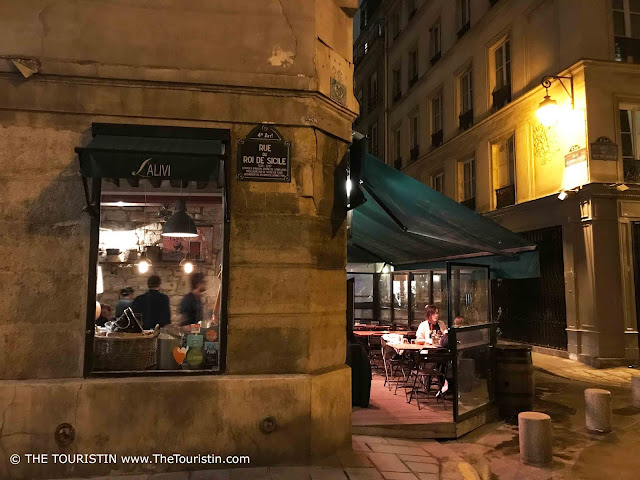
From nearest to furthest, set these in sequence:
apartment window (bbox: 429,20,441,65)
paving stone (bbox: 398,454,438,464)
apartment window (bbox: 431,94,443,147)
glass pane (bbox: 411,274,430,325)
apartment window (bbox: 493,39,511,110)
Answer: paving stone (bbox: 398,454,438,464), glass pane (bbox: 411,274,430,325), apartment window (bbox: 493,39,511,110), apartment window (bbox: 431,94,443,147), apartment window (bbox: 429,20,441,65)

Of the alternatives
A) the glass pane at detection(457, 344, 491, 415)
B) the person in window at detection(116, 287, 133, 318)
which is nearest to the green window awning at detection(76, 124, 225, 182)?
the person in window at detection(116, 287, 133, 318)

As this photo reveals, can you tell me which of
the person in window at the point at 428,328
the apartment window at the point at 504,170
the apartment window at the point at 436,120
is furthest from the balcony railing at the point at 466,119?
the person in window at the point at 428,328

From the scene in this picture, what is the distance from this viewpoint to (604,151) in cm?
1285

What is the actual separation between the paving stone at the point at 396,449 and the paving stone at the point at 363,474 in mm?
674

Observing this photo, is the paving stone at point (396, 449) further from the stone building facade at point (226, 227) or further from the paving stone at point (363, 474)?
the paving stone at point (363, 474)

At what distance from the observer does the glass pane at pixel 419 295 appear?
13445 millimetres

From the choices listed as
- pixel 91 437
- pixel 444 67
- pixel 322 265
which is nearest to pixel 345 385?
pixel 322 265

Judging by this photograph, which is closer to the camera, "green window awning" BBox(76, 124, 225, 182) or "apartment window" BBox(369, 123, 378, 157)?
"green window awning" BBox(76, 124, 225, 182)

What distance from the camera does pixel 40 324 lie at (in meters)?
4.90

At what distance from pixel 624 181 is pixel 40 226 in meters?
13.5

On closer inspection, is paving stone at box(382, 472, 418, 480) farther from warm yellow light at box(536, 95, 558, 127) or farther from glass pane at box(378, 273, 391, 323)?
warm yellow light at box(536, 95, 558, 127)

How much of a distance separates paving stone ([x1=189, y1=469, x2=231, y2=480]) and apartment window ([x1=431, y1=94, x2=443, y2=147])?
740 inches

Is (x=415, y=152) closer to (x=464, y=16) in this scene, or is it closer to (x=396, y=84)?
(x=396, y=84)

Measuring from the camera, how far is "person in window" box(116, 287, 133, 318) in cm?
565
